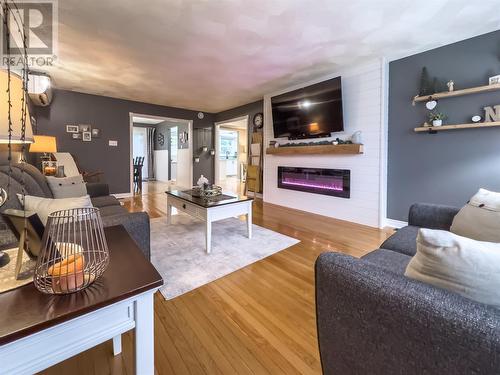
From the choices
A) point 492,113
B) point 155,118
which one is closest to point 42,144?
point 155,118

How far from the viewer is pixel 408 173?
3.23 meters

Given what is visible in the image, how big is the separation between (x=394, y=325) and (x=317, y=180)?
12.2 feet

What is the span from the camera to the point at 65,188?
2.42m

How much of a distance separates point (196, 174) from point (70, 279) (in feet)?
21.6

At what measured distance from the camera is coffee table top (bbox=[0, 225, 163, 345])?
0.52 metres

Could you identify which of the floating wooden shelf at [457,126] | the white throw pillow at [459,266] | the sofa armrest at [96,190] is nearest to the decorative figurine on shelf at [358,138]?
the floating wooden shelf at [457,126]

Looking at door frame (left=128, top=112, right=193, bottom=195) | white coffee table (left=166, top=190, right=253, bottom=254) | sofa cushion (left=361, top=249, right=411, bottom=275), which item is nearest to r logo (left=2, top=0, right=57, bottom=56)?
white coffee table (left=166, top=190, right=253, bottom=254)

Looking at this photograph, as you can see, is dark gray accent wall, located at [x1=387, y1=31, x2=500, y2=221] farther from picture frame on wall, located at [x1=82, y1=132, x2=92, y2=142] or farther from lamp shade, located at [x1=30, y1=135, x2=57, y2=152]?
picture frame on wall, located at [x1=82, y1=132, x2=92, y2=142]

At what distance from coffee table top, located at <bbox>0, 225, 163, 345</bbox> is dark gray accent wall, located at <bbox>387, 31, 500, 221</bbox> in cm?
352

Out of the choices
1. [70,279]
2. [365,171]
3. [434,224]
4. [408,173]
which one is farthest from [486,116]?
[70,279]

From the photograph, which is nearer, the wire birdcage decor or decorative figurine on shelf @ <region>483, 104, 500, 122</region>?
the wire birdcage decor

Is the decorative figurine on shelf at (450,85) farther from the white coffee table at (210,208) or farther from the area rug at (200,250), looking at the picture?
the white coffee table at (210,208)

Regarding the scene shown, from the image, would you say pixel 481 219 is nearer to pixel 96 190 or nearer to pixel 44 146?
pixel 96 190

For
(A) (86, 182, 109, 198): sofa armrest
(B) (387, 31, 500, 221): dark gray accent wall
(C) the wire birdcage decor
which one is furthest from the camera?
(A) (86, 182, 109, 198): sofa armrest
